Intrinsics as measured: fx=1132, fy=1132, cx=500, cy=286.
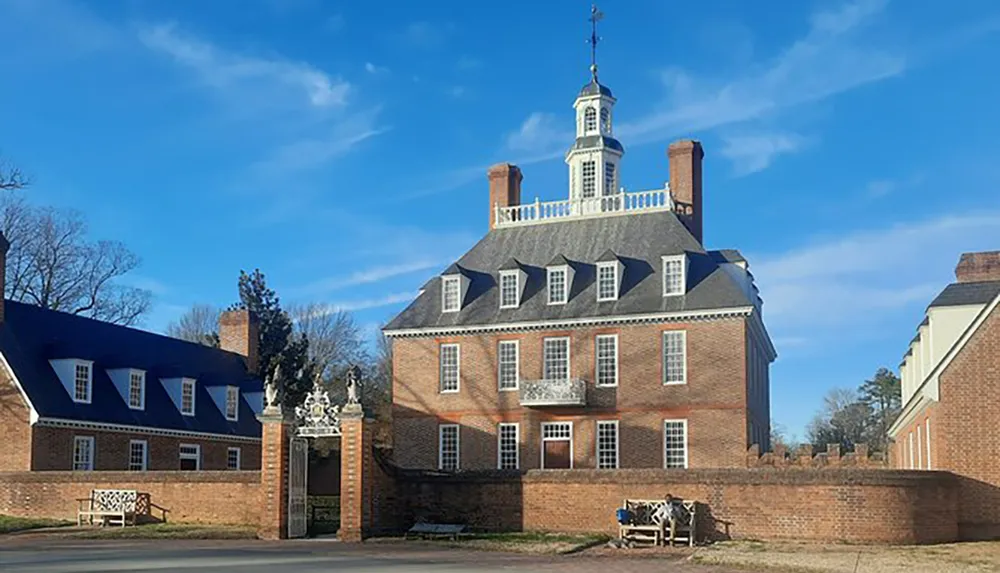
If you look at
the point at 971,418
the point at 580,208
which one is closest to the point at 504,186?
the point at 580,208

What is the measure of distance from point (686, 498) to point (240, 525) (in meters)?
10.5

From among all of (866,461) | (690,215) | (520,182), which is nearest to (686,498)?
(866,461)

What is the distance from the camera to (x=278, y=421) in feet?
82.0

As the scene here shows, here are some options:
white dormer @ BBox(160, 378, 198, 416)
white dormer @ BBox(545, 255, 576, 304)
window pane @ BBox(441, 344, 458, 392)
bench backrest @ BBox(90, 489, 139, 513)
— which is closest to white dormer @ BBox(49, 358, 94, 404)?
white dormer @ BBox(160, 378, 198, 416)

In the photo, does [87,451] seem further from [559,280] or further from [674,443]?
[674,443]

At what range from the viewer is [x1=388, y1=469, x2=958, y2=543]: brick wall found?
23047 mm

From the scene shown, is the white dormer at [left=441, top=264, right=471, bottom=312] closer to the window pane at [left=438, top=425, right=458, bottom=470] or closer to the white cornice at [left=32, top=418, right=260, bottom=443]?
the window pane at [left=438, top=425, right=458, bottom=470]

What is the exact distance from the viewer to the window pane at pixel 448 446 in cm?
3906

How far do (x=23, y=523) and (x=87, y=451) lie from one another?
271 inches

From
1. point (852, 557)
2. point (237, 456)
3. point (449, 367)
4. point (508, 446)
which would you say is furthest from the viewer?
point (237, 456)

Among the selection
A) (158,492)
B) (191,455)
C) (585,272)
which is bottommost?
(158,492)

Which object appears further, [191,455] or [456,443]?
[191,455]

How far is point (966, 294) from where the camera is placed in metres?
30.0

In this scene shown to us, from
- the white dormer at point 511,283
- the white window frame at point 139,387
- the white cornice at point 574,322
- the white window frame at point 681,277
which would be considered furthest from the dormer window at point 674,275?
the white window frame at point 139,387
